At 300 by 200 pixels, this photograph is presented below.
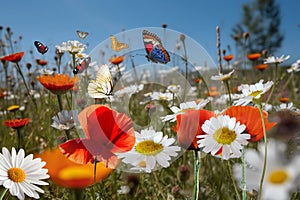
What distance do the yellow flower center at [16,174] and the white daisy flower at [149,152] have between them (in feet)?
0.26

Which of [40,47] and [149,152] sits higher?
[40,47]

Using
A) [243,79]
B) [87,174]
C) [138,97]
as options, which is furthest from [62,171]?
[243,79]

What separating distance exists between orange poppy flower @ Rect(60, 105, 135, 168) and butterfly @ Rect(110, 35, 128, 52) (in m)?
0.08

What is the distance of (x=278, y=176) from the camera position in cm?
34

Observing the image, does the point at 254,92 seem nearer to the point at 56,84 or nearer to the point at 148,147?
the point at 148,147

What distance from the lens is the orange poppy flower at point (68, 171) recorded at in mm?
319

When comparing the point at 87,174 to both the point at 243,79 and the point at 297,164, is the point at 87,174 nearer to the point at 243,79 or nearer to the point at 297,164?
the point at 297,164

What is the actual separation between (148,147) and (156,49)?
92 millimetres

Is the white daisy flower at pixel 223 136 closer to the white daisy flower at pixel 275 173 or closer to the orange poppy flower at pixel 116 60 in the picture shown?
the white daisy flower at pixel 275 173

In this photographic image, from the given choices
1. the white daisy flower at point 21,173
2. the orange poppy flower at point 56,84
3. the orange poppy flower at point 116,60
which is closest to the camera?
the white daisy flower at point 21,173

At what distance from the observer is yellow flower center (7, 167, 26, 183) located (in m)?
0.31

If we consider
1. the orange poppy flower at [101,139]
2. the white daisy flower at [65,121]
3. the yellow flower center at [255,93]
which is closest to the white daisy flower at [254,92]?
the yellow flower center at [255,93]

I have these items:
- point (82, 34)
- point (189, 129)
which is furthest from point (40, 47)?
point (189, 129)

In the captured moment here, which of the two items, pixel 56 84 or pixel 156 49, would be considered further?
pixel 56 84
